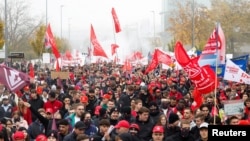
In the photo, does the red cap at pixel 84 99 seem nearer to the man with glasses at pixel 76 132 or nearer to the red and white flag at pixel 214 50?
the red and white flag at pixel 214 50

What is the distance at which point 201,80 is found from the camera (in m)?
13.2

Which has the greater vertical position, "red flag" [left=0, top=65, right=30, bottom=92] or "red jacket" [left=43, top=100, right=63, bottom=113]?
"red flag" [left=0, top=65, right=30, bottom=92]

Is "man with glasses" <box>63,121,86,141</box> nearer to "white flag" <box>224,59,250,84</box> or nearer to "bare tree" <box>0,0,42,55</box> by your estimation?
"white flag" <box>224,59,250,84</box>

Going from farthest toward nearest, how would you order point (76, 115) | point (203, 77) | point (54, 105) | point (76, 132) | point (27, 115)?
point (54, 105) < point (203, 77) < point (27, 115) < point (76, 115) < point (76, 132)

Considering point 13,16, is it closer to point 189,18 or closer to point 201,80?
point 189,18

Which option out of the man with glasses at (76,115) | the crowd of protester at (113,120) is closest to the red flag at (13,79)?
the crowd of protester at (113,120)

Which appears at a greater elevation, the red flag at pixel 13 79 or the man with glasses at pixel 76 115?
the red flag at pixel 13 79

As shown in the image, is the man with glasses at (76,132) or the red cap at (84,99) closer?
the man with glasses at (76,132)

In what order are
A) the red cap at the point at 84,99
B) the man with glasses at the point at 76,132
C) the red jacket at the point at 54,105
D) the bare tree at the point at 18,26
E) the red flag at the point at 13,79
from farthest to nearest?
the bare tree at the point at 18,26, the red cap at the point at 84,99, the red jacket at the point at 54,105, the red flag at the point at 13,79, the man with glasses at the point at 76,132

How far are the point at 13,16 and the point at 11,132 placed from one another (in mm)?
52632

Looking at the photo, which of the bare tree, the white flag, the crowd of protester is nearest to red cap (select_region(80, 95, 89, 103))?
the crowd of protester

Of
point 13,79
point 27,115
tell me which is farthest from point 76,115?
point 13,79

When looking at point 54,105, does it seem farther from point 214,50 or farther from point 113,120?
point 214,50

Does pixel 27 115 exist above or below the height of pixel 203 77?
below
